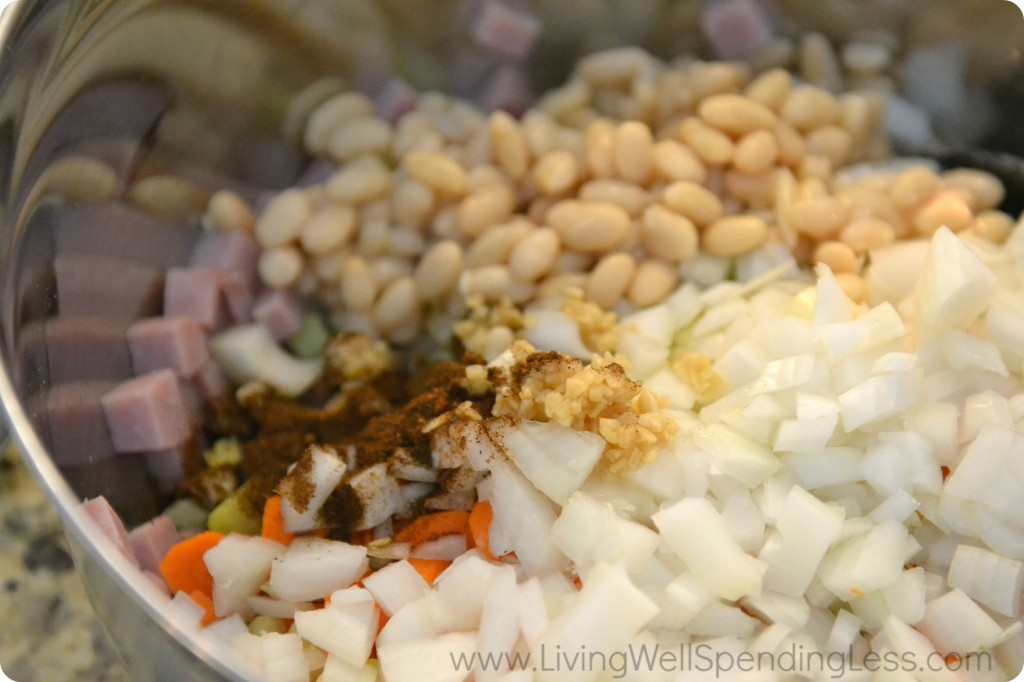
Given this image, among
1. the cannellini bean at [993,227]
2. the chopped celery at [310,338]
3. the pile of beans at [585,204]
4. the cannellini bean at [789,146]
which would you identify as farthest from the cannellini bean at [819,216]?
the chopped celery at [310,338]

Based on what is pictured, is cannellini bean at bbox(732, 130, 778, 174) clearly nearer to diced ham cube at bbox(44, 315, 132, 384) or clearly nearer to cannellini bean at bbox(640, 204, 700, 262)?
cannellini bean at bbox(640, 204, 700, 262)

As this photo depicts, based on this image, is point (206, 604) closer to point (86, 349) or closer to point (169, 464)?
point (169, 464)

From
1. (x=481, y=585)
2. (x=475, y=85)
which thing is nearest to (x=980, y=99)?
(x=475, y=85)

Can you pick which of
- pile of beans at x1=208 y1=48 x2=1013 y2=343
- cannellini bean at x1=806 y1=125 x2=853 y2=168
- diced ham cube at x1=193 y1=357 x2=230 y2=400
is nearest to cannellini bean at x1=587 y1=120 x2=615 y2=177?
pile of beans at x1=208 y1=48 x2=1013 y2=343

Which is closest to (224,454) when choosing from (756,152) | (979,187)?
(756,152)

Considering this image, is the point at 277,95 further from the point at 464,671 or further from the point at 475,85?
the point at 464,671
